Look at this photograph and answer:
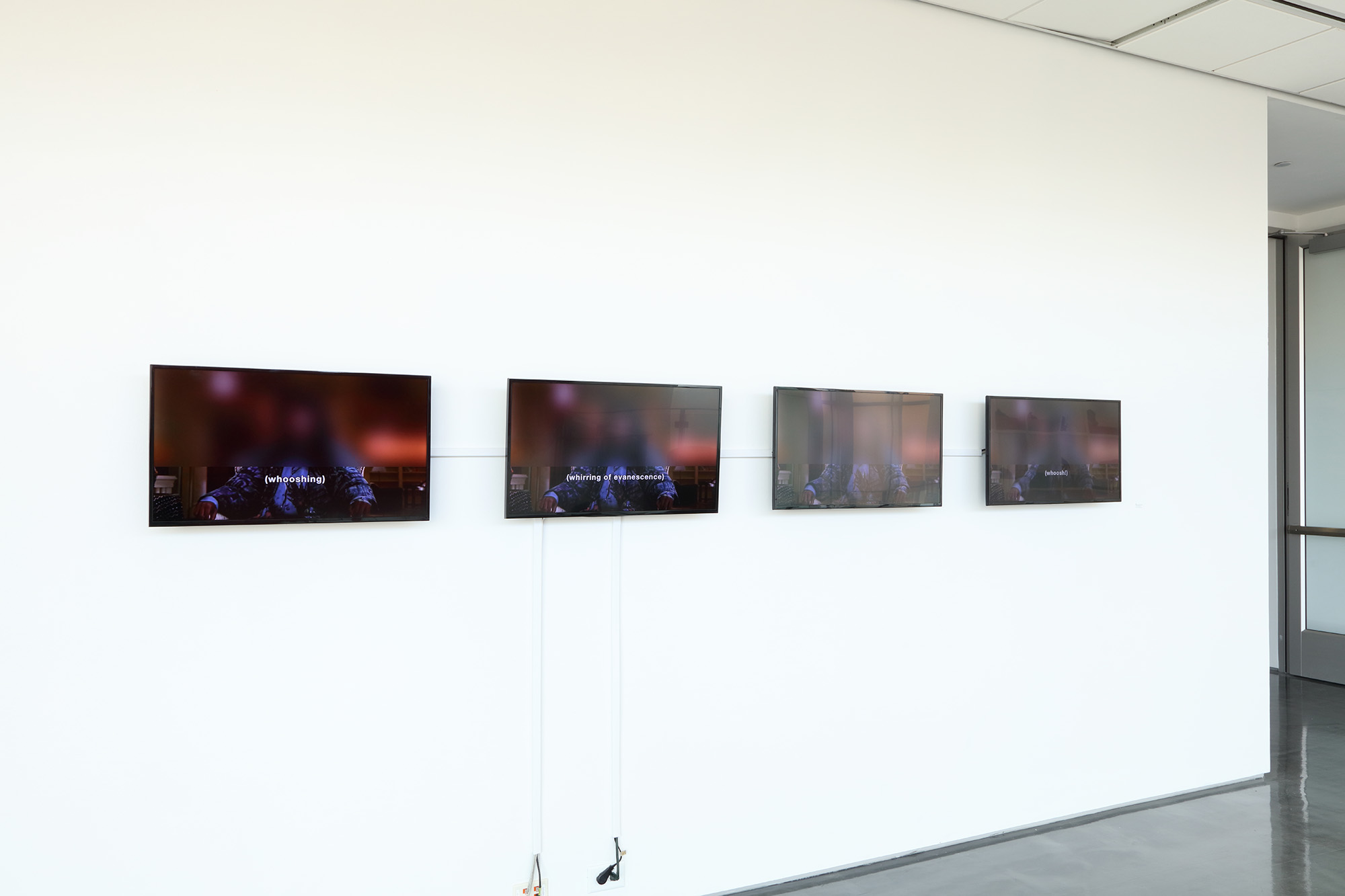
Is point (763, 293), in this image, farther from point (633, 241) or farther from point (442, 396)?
point (442, 396)

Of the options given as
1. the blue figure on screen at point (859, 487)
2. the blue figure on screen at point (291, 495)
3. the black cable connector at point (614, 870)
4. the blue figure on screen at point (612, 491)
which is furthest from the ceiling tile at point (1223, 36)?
the black cable connector at point (614, 870)

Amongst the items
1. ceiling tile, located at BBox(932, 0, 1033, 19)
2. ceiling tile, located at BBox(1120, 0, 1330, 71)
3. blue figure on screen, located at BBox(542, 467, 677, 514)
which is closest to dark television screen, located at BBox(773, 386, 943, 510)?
blue figure on screen, located at BBox(542, 467, 677, 514)

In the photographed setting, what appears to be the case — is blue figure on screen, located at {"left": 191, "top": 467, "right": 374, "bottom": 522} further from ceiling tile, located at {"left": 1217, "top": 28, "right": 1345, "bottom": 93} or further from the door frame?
the door frame

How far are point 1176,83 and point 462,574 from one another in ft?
13.8

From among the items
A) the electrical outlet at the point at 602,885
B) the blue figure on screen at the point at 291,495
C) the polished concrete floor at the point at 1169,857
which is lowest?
the polished concrete floor at the point at 1169,857

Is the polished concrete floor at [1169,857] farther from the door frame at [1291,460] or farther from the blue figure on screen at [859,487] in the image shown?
the door frame at [1291,460]

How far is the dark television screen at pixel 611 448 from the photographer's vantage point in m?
3.17

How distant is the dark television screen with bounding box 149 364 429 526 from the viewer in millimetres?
2760

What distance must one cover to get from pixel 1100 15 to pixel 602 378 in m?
2.79

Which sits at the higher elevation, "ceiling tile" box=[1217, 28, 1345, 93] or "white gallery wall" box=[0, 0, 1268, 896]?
"ceiling tile" box=[1217, 28, 1345, 93]

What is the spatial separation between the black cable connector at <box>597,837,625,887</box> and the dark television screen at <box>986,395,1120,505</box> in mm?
2087

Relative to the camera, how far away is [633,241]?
346 cm

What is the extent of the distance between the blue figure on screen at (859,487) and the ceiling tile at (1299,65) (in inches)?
112

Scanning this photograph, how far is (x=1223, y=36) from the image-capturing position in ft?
14.1
